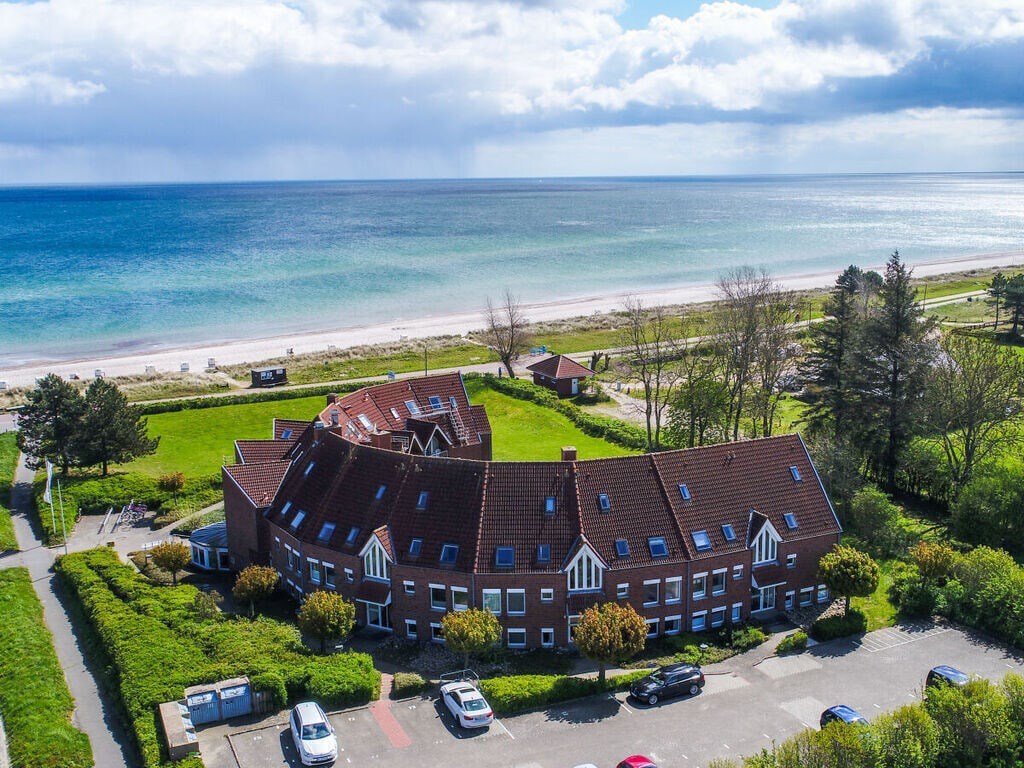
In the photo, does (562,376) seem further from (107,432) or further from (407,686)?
(407,686)

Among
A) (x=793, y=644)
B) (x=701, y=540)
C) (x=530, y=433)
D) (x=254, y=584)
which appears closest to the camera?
(x=793, y=644)

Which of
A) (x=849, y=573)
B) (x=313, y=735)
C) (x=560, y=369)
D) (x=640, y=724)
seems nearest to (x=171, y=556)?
(x=313, y=735)

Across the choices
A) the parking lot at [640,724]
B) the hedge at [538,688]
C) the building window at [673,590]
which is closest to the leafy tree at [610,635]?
the hedge at [538,688]

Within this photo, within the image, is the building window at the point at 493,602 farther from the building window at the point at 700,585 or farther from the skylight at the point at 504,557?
the building window at the point at 700,585

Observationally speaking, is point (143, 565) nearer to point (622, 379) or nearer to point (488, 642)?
point (488, 642)

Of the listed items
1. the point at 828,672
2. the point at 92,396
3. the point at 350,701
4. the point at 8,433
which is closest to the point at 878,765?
the point at 828,672

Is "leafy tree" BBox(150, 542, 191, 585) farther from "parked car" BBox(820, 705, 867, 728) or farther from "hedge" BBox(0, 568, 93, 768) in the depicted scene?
"parked car" BBox(820, 705, 867, 728)

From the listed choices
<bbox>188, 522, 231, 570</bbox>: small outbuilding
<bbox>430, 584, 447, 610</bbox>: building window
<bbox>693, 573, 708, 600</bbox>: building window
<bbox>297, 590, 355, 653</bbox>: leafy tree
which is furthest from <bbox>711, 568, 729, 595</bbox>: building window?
<bbox>188, 522, 231, 570</bbox>: small outbuilding
